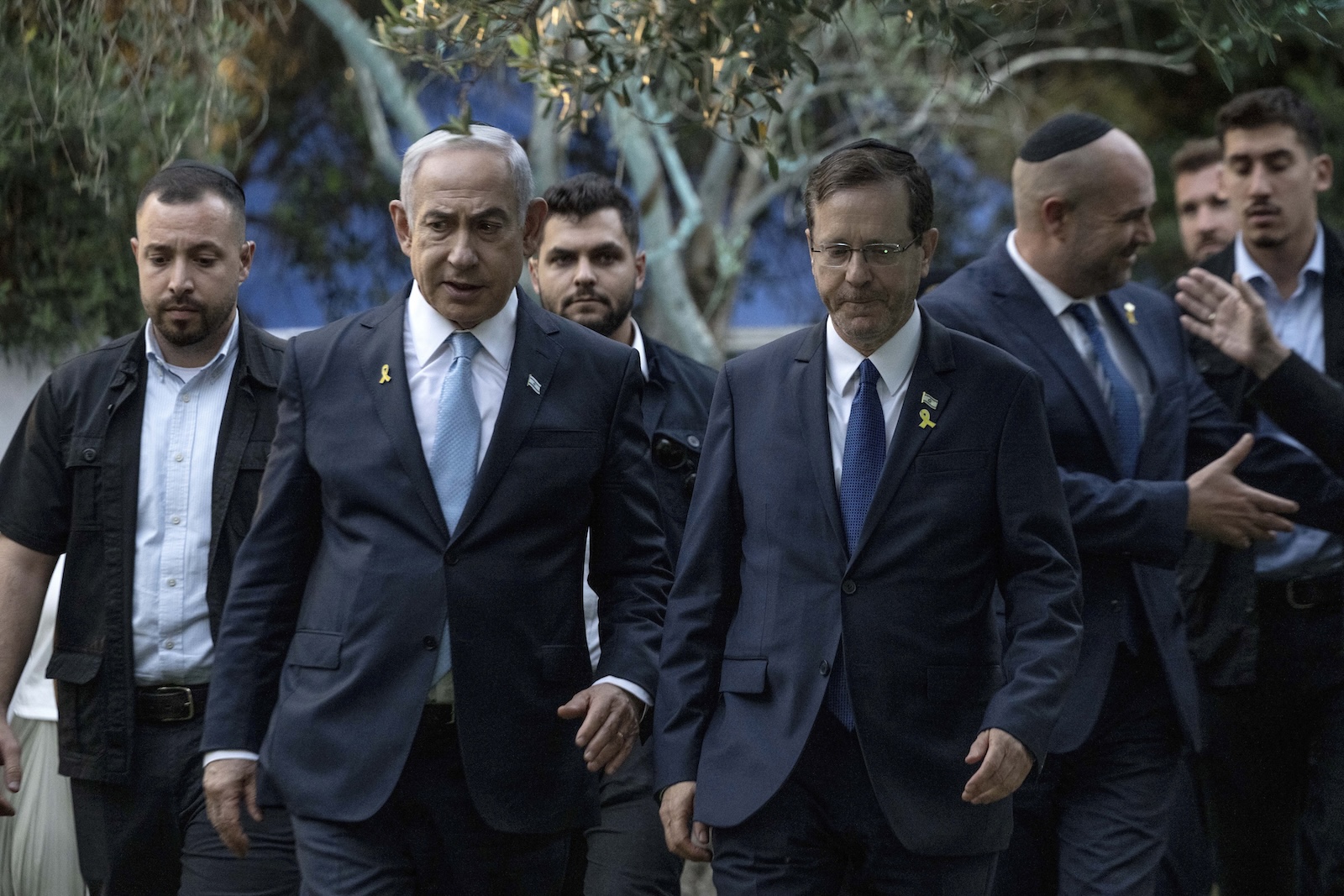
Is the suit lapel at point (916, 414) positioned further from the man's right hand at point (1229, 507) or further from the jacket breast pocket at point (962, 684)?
the man's right hand at point (1229, 507)

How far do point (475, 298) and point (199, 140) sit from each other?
18.3 ft

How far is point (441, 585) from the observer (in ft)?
13.3

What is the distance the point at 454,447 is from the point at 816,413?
82 centimetres

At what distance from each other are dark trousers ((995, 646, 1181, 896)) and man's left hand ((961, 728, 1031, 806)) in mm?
1190

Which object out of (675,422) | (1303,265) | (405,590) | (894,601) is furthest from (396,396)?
(1303,265)

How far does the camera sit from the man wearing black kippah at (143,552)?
16.6 ft

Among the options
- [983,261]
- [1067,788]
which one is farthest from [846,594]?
[983,261]

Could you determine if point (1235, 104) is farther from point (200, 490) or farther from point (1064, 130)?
point (200, 490)

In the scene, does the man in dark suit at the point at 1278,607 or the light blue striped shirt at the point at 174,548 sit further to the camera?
the man in dark suit at the point at 1278,607

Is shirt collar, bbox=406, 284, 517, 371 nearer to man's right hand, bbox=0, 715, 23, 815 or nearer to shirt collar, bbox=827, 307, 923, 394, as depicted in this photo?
shirt collar, bbox=827, 307, 923, 394

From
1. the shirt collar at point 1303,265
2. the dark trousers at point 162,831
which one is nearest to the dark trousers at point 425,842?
the dark trousers at point 162,831

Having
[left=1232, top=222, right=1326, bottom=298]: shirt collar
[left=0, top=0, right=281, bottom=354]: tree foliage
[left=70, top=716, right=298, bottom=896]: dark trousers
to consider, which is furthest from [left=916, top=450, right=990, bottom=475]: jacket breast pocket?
[left=0, top=0, right=281, bottom=354]: tree foliage

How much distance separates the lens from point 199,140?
9320 mm

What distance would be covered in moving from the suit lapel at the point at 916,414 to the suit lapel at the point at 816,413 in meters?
0.10
